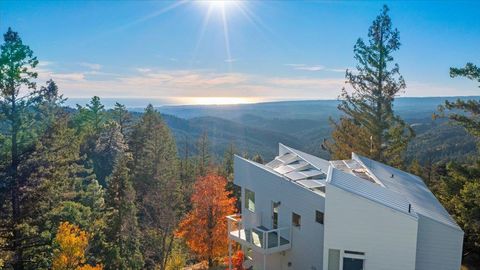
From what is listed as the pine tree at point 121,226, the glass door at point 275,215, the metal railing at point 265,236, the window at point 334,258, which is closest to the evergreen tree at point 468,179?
the window at point 334,258

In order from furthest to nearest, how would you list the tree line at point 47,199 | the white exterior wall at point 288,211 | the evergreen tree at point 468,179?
the evergreen tree at point 468,179
the tree line at point 47,199
the white exterior wall at point 288,211

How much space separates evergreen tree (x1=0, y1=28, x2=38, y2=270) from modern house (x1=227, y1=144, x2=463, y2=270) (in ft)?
31.0

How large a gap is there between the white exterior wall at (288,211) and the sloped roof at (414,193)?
112 inches

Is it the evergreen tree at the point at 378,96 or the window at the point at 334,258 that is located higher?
the evergreen tree at the point at 378,96

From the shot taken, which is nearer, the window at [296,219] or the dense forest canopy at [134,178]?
the window at [296,219]

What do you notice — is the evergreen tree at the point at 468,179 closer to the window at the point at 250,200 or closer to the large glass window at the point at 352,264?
the large glass window at the point at 352,264

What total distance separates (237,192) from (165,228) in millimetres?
16878

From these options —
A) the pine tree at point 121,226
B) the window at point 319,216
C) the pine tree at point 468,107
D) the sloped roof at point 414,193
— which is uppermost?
the pine tree at point 468,107

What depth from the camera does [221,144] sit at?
174125mm

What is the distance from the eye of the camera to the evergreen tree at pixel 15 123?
13.8 meters

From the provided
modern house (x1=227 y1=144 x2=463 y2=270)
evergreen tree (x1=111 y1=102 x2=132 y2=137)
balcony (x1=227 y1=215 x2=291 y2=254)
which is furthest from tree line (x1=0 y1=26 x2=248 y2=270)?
evergreen tree (x1=111 y1=102 x2=132 y2=137)

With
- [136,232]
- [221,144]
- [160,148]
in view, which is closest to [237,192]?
[160,148]

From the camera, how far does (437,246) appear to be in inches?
408

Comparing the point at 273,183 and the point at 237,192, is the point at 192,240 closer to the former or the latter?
the point at 273,183
